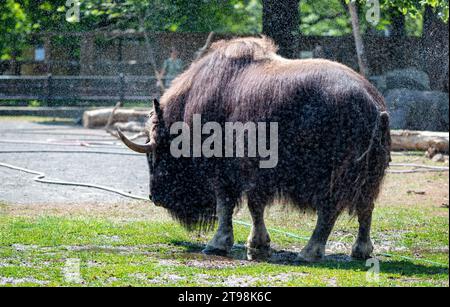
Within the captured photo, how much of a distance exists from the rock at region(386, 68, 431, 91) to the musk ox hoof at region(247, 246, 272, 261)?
49.3ft

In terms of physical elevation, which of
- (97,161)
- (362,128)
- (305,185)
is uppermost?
(362,128)

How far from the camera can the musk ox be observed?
Result: 8.29 metres

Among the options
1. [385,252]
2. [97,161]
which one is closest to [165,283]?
[385,252]

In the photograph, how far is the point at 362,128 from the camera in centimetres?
827

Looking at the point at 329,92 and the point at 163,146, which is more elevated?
the point at 329,92

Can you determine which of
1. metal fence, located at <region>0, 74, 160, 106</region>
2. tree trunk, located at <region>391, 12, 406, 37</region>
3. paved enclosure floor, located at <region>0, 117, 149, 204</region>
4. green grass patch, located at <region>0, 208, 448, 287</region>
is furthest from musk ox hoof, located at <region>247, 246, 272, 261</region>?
tree trunk, located at <region>391, 12, 406, 37</region>

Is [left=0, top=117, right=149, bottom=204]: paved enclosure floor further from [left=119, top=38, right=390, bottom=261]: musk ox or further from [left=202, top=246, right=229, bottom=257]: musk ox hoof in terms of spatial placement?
[left=202, top=246, right=229, bottom=257]: musk ox hoof

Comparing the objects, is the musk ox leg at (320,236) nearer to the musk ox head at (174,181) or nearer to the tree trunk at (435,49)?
the musk ox head at (174,181)

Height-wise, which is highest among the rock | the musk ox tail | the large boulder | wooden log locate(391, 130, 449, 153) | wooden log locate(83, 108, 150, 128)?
the musk ox tail

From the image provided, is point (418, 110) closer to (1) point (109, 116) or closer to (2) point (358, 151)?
(1) point (109, 116)

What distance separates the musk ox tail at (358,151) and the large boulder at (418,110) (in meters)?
12.2

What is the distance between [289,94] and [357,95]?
25.7 inches
